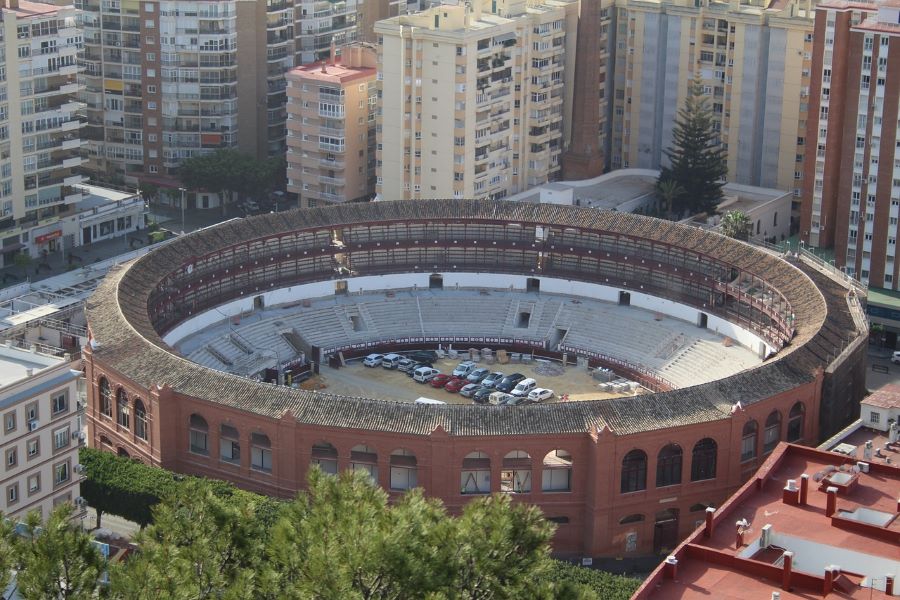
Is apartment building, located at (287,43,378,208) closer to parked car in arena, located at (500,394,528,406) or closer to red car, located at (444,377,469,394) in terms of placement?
red car, located at (444,377,469,394)

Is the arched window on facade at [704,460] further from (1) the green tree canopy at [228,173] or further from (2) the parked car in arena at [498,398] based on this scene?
(1) the green tree canopy at [228,173]

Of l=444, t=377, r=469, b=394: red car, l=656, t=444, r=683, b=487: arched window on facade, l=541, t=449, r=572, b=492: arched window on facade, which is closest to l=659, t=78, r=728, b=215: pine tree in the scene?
l=444, t=377, r=469, b=394: red car

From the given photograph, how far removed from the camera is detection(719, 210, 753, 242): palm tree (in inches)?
5369

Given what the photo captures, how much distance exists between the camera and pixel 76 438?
9162 cm

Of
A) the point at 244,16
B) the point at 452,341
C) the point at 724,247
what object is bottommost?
the point at 452,341

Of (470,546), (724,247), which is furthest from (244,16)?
(470,546)

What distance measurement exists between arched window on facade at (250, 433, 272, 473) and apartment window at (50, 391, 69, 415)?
1167 cm

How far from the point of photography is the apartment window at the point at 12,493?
87438 millimetres

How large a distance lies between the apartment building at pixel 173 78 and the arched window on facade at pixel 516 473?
7212 cm

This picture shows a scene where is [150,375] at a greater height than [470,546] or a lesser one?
lesser

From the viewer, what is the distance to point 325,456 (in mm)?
96250

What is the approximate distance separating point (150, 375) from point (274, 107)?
225 ft

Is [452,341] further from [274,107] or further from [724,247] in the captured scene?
[274,107]

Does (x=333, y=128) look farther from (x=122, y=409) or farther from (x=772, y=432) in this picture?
(x=772, y=432)
